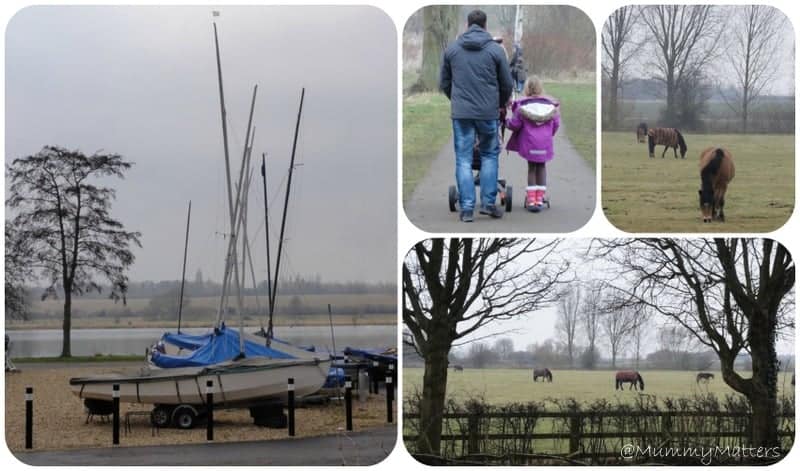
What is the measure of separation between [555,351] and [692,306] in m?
0.94

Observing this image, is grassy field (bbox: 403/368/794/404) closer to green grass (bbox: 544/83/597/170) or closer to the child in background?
the child in background

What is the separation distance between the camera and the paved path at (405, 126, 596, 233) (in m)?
12.4

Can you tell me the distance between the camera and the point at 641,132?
12.6m

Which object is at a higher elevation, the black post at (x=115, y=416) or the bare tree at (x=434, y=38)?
the bare tree at (x=434, y=38)

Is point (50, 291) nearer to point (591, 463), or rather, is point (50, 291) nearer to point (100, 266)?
point (100, 266)

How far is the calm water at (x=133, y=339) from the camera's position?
13.1m

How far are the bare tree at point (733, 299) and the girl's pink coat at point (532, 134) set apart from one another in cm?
79

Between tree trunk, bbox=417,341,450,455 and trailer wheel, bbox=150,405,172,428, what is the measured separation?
78.7 inches

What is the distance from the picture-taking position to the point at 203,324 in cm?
1381

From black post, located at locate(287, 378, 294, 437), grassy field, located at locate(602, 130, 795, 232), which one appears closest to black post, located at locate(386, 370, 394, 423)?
black post, located at locate(287, 378, 294, 437)

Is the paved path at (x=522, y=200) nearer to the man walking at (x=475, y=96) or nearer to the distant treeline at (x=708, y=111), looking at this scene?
the man walking at (x=475, y=96)

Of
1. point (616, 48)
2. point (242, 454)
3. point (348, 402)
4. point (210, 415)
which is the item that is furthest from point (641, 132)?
point (210, 415)

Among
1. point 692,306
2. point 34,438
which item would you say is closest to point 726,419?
point 692,306

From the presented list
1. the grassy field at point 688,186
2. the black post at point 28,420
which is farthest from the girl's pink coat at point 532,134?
the black post at point 28,420
